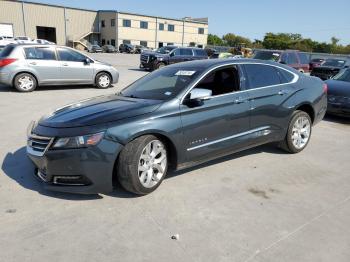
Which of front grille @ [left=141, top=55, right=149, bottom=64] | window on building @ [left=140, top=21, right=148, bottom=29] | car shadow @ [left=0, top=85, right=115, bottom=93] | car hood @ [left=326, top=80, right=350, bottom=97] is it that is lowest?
car shadow @ [left=0, top=85, right=115, bottom=93]

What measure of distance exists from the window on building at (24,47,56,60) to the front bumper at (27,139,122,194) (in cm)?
843

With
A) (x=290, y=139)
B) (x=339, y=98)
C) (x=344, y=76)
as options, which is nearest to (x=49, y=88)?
(x=290, y=139)

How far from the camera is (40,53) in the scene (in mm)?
11273

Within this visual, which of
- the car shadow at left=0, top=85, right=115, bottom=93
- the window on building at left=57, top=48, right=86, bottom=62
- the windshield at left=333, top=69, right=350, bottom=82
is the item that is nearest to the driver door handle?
the windshield at left=333, top=69, right=350, bottom=82

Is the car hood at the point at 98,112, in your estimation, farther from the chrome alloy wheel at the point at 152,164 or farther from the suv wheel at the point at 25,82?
the suv wheel at the point at 25,82

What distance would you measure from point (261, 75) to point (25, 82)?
8644 millimetres

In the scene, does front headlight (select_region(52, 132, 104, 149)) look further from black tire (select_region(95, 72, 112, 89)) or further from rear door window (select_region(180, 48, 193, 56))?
rear door window (select_region(180, 48, 193, 56))

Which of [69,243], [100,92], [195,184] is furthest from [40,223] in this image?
[100,92]

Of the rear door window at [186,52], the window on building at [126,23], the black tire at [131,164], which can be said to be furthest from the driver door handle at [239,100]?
the window on building at [126,23]

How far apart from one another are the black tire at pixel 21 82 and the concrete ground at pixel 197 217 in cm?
645

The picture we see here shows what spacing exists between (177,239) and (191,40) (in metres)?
77.3

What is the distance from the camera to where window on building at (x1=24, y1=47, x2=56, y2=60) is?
11137 mm

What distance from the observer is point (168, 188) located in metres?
4.28

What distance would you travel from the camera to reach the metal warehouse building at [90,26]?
57312 millimetres
